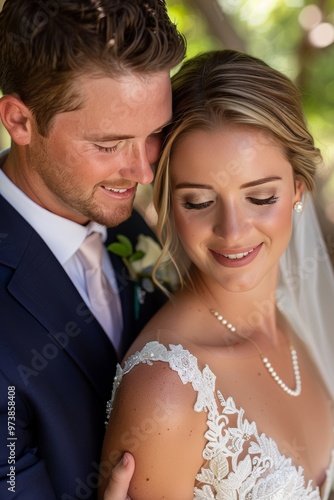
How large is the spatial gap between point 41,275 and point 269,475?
1060mm

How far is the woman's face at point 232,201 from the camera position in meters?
2.46

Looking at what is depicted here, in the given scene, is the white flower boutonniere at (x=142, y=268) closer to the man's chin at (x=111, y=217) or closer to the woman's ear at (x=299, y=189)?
the man's chin at (x=111, y=217)

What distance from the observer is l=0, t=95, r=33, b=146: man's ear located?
264 cm

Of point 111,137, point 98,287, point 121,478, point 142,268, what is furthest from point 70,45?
point 121,478

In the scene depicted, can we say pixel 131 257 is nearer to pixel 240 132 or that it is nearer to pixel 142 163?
pixel 142 163

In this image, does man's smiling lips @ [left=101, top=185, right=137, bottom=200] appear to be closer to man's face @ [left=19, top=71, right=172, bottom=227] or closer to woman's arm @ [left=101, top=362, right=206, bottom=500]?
man's face @ [left=19, top=71, right=172, bottom=227]

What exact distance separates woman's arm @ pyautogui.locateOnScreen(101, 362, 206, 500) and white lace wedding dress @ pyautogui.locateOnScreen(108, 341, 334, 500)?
0.11 feet

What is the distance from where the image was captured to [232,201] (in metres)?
2.47

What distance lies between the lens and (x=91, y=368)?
102 inches

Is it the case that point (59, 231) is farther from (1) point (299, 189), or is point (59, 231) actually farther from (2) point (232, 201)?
(1) point (299, 189)

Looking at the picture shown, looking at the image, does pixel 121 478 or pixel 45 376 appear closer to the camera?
pixel 121 478

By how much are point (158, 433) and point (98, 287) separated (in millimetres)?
787

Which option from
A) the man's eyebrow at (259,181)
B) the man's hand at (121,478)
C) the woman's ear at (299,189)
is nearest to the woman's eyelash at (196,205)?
the man's eyebrow at (259,181)

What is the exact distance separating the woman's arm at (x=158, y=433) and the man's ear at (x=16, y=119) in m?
0.98
